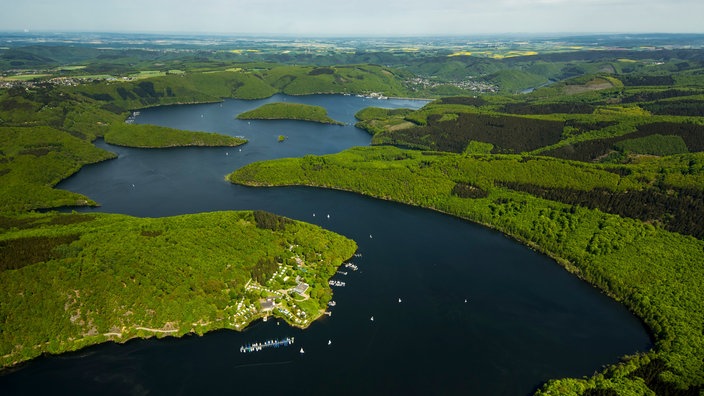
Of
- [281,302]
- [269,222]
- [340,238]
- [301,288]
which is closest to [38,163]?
[269,222]

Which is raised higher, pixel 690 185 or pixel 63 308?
pixel 690 185

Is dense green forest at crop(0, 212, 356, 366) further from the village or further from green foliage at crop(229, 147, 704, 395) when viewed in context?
green foliage at crop(229, 147, 704, 395)

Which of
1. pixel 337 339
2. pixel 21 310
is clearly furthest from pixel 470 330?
pixel 21 310

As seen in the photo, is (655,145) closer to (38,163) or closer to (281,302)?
(281,302)

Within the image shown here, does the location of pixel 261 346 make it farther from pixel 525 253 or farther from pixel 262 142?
pixel 262 142

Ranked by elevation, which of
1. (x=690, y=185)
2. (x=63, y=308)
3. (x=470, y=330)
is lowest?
(x=470, y=330)

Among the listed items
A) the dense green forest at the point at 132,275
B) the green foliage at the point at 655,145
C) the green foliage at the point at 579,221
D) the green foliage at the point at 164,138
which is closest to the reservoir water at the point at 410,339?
the dense green forest at the point at 132,275

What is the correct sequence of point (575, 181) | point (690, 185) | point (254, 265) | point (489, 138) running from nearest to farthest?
point (254, 265) → point (690, 185) → point (575, 181) → point (489, 138)
